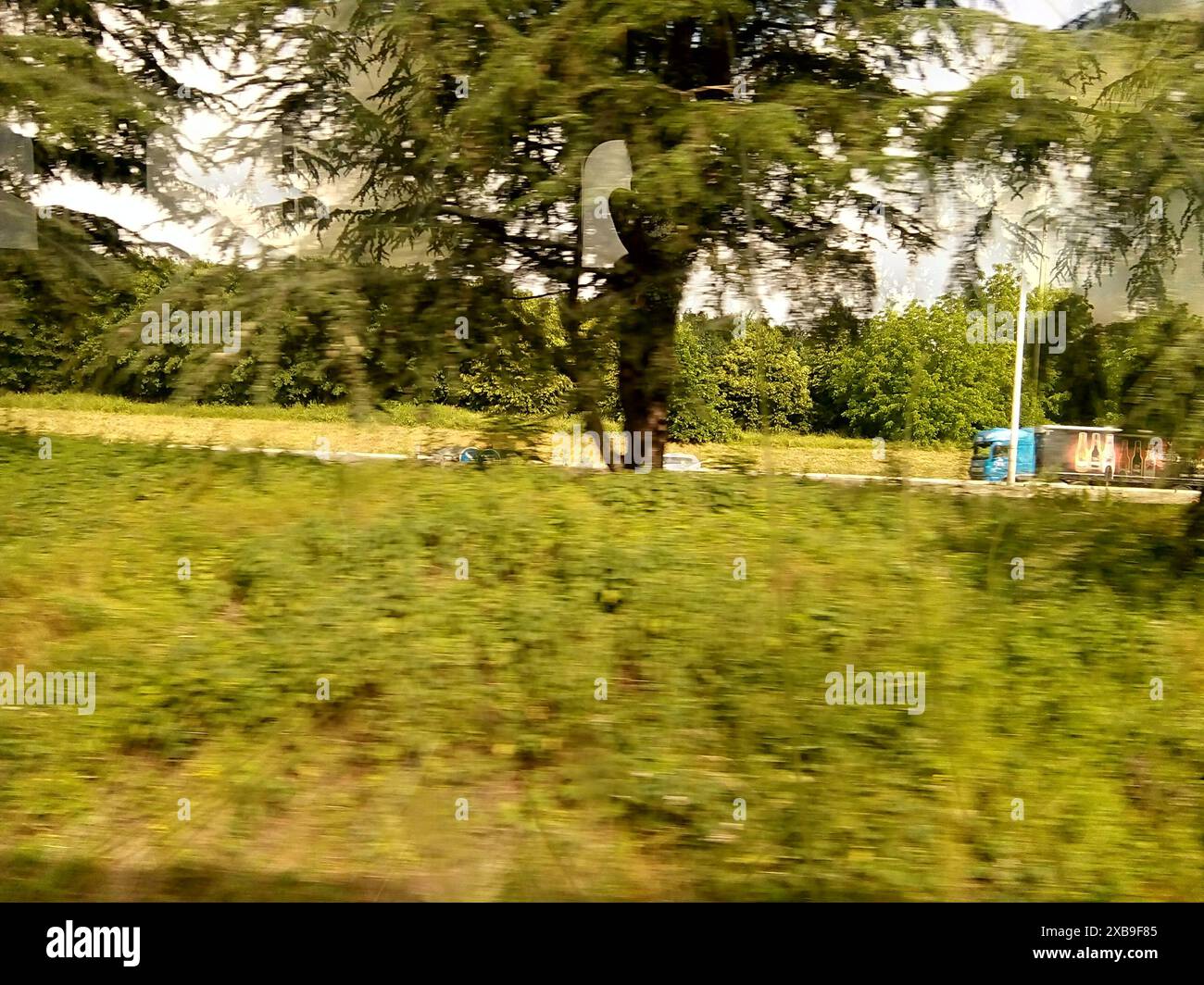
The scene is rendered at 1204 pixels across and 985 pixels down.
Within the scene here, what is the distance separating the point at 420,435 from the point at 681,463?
229 cm

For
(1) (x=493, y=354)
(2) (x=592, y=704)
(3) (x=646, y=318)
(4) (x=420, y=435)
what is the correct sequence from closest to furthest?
(2) (x=592, y=704)
(4) (x=420, y=435)
(1) (x=493, y=354)
(3) (x=646, y=318)

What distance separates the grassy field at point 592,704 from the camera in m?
3.66

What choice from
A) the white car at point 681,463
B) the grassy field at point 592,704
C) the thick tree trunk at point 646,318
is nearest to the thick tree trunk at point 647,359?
the thick tree trunk at point 646,318

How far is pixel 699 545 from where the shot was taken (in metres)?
5.98

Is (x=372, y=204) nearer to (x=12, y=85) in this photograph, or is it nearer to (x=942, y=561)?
(x=12, y=85)

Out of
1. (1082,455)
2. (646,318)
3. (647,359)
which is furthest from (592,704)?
(1082,455)

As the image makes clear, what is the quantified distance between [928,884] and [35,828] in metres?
3.68

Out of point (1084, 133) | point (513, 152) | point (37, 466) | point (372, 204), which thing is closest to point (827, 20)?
point (1084, 133)

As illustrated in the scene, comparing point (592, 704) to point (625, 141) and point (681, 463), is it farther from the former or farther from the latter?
point (625, 141)

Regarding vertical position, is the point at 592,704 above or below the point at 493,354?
below

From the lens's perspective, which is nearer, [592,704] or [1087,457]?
[592,704]

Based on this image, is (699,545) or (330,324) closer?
(699,545)

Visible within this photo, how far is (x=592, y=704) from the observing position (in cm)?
448

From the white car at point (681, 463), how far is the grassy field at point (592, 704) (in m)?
1.11
